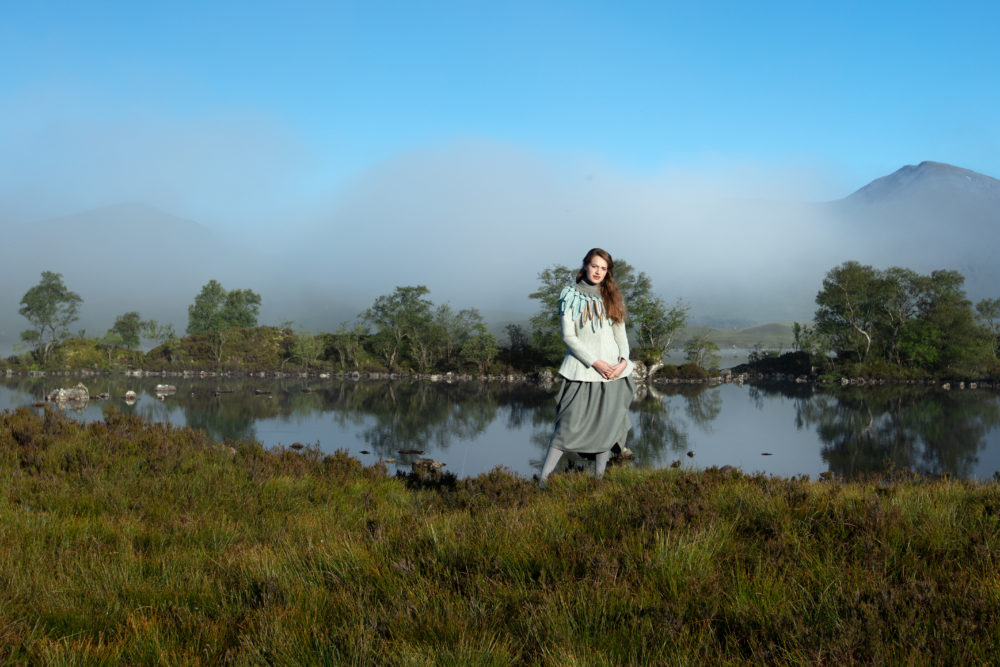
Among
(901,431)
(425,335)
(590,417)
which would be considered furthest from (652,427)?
(425,335)

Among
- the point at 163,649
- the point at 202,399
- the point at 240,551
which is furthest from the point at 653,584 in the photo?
the point at 202,399

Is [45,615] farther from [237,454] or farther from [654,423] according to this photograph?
[654,423]

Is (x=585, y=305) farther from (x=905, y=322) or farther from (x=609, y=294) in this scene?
(x=905, y=322)

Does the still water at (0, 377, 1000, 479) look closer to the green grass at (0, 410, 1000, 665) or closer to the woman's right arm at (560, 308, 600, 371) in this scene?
the woman's right arm at (560, 308, 600, 371)

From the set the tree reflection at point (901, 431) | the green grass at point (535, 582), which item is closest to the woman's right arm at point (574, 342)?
the green grass at point (535, 582)

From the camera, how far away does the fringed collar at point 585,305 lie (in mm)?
6340

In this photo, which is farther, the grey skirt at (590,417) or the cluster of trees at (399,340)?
the cluster of trees at (399,340)

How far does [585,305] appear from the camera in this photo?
20.9ft

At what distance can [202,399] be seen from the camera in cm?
2262

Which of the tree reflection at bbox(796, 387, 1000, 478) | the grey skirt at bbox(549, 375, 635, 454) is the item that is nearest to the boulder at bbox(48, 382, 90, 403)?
the grey skirt at bbox(549, 375, 635, 454)

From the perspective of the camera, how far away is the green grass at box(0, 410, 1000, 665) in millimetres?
2104

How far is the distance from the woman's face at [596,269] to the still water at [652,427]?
12.2 ft

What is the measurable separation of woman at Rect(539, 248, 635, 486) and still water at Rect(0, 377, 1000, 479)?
10.0 feet

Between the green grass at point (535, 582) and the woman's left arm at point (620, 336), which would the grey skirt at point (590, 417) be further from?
the green grass at point (535, 582)
